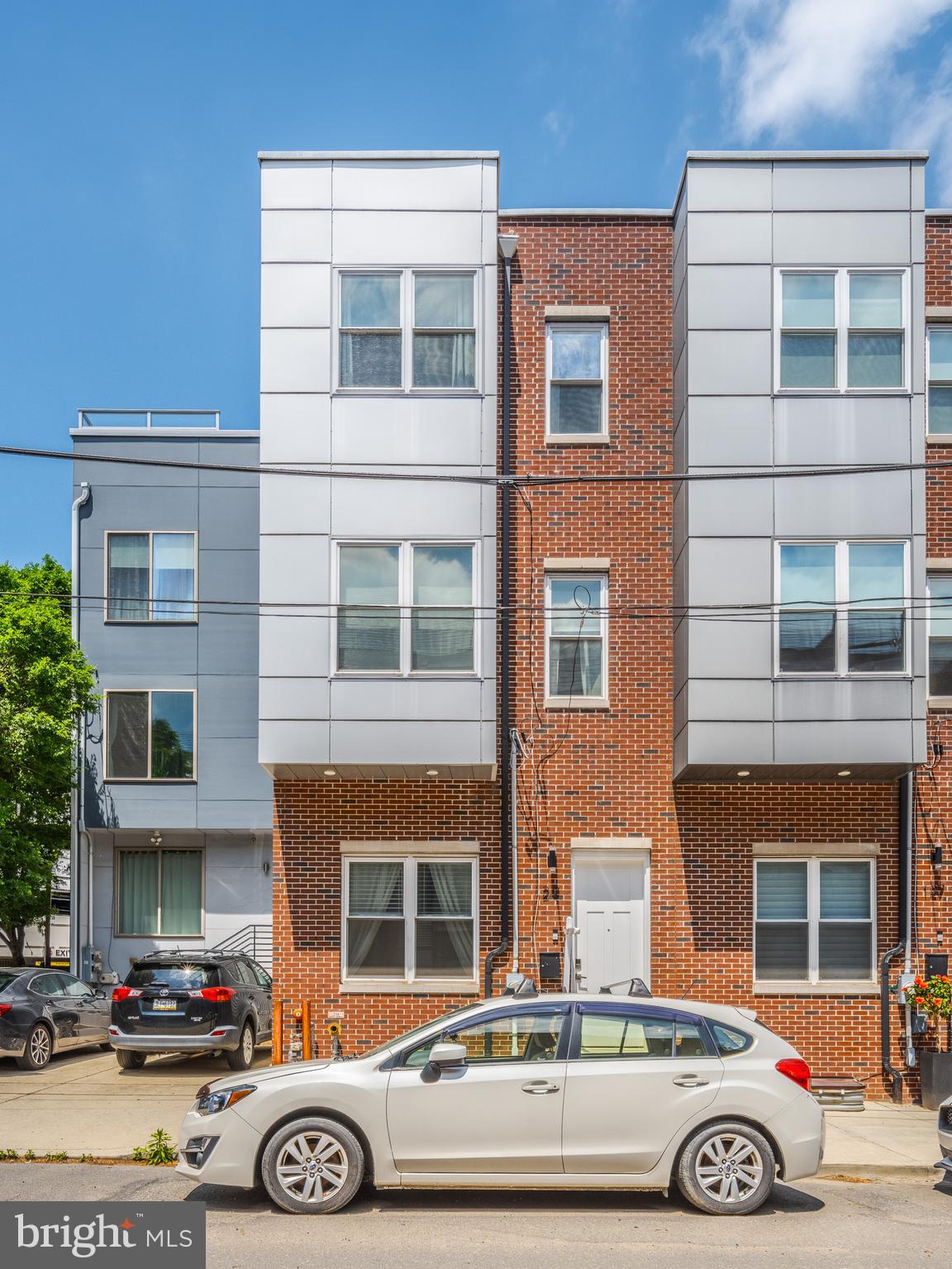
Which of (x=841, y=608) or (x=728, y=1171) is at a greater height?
(x=841, y=608)

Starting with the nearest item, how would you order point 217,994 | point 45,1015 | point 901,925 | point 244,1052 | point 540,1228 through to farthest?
1. point 540,1228
2. point 901,925
3. point 217,994
4. point 244,1052
5. point 45,1015

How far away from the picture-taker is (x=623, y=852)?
46.5 feet

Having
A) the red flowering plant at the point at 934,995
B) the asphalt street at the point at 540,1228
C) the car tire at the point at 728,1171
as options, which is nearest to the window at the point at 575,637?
the red flowering plant at the point at 934,995

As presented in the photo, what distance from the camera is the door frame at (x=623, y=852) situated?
14.0m

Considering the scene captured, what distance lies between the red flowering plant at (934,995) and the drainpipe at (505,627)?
14.9ft

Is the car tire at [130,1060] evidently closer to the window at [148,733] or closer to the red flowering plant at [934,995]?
the window at [148,733]

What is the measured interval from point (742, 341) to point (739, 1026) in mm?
Result: 8000

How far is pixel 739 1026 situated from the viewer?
8.66 metres

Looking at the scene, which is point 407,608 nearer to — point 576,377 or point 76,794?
point 576,377

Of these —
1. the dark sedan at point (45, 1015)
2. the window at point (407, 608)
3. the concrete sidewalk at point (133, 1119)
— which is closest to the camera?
A: the concrete sidewalk at point (133, 1119)

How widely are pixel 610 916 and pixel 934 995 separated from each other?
11.8 feet

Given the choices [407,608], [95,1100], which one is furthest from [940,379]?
[95,1100]

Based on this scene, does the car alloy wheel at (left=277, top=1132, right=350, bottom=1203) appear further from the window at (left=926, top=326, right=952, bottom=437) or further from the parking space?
the window at (left=926, top=326, right=952, bottom=437)

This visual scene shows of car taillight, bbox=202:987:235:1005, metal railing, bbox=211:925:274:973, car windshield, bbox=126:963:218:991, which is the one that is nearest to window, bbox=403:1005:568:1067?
car taillight, bbox=202:987:235:1005
